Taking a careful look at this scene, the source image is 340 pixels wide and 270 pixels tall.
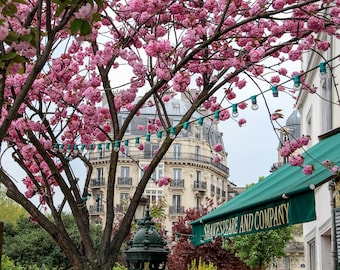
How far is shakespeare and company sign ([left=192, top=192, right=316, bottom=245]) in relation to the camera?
270 inches

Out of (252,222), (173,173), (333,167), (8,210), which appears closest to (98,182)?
(173,173)

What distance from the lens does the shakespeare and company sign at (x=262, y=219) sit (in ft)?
22.5

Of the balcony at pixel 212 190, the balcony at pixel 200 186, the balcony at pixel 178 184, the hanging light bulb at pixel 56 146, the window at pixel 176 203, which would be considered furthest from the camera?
the balcony at pixel 212 190

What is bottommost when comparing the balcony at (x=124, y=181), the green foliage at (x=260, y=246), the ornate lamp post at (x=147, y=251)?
the ornate lamp post at (x=147, y=251)

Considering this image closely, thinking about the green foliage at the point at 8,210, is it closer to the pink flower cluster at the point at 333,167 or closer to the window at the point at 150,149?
the window at the point at 150,149

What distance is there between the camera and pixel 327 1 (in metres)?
9.02

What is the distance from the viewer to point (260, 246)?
35125mm

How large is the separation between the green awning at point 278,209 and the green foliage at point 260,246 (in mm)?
24706

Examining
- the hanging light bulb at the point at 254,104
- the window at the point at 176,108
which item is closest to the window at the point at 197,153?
the window at the point at 176,108

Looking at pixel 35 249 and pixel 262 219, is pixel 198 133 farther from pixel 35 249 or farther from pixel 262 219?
pixel 262 219

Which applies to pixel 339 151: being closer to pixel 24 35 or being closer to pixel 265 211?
pixel 265 211

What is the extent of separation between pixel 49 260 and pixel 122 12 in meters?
23.1

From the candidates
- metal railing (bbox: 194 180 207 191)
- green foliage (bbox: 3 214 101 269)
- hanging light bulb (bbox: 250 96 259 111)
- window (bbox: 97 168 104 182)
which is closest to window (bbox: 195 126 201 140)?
metal railing (bbox: 194 180 207 191)

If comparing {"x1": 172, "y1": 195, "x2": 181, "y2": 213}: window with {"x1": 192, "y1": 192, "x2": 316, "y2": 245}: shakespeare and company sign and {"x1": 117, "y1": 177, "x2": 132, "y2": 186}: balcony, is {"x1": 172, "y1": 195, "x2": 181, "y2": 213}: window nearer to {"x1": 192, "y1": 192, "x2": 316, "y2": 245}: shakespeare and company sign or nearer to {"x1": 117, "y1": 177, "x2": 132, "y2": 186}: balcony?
{"x1": 117, "y1": 177, "x2": 132, "y2": 186}: balcony
